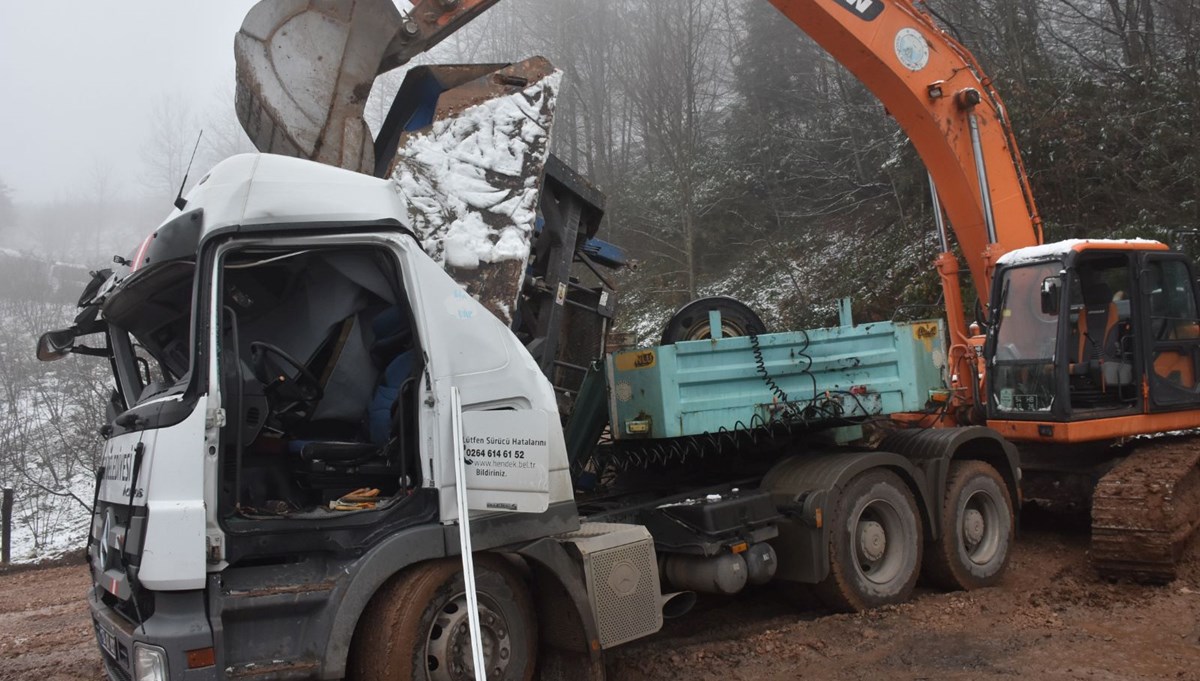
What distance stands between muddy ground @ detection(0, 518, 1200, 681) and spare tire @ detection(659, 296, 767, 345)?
77.0 inches

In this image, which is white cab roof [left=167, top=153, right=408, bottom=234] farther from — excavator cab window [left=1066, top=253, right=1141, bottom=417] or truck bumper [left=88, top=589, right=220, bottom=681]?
excavator cab window [left=1066, top=253, right=1141, bottom=417]

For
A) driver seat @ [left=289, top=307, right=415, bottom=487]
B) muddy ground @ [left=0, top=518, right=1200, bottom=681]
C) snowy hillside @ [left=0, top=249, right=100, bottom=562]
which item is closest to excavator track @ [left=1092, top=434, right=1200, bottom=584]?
muddy ground @ [left=0, top=518, right=1200, bottom=681]

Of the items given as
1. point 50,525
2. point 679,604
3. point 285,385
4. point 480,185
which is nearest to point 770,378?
point 679,604

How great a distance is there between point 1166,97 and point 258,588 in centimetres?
1402

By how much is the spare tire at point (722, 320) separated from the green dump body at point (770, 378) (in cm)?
68

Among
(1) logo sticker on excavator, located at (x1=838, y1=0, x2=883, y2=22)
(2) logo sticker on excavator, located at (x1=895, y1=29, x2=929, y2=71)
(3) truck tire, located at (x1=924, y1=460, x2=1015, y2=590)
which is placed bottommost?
(3) truck tire, located at (x1=924, y1=460, x2=1015, y2=590)

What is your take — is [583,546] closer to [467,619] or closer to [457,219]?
[467,619]

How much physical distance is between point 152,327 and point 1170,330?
24.6 feet

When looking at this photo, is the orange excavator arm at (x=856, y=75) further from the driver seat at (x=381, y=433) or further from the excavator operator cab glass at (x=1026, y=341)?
the driver seat at (x=381, y=433)

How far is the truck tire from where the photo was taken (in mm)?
6637

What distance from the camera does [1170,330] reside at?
746 cm

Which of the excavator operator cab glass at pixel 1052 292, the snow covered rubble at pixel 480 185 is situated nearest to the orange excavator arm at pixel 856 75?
the snow covered rubble at pixel 480 185

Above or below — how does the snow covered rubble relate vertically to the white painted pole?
above

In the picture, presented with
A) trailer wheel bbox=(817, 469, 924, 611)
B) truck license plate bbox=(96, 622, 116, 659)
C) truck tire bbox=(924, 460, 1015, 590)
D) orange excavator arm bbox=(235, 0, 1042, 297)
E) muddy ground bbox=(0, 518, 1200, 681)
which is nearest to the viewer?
truck license plate bbox=(96, 622, 116, 659)
